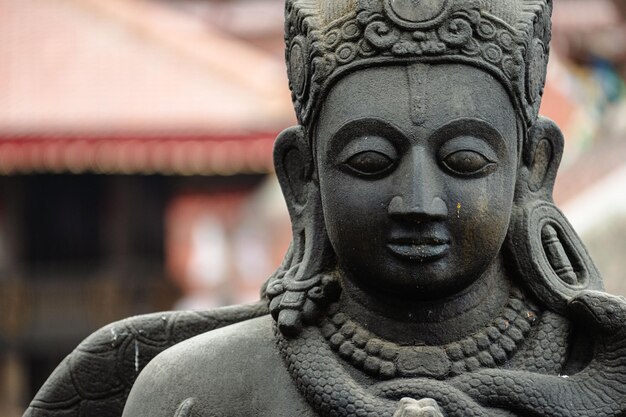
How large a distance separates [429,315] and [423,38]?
716mm

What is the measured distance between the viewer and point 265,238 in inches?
627

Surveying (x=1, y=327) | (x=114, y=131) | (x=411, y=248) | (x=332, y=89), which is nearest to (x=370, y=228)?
(x=411, y=248)

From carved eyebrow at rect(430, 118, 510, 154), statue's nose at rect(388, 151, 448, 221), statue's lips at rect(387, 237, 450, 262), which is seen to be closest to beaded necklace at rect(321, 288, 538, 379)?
statue's lips at rect(387, 237, 450, 262)

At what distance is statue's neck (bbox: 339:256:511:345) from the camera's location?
391 centimetres

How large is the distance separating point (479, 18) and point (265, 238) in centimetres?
1214

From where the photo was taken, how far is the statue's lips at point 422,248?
12.3 ft

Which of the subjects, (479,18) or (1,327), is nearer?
(479,18)

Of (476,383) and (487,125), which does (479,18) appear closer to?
(487,125)

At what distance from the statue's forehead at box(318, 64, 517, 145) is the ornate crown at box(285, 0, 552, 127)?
0.03 meters

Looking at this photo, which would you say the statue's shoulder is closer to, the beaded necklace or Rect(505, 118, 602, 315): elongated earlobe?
the beaded necklace

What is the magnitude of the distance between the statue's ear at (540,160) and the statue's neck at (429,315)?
0.29 meters

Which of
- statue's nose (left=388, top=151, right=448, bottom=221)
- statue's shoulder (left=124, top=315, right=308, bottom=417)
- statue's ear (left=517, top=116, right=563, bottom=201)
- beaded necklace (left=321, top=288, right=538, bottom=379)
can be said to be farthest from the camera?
statue's ear (left=517, top=116, right=563, bottom=201)

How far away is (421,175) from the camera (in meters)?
3.73

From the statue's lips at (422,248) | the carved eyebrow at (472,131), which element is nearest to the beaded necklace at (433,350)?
the statue's lips at (422,248)
